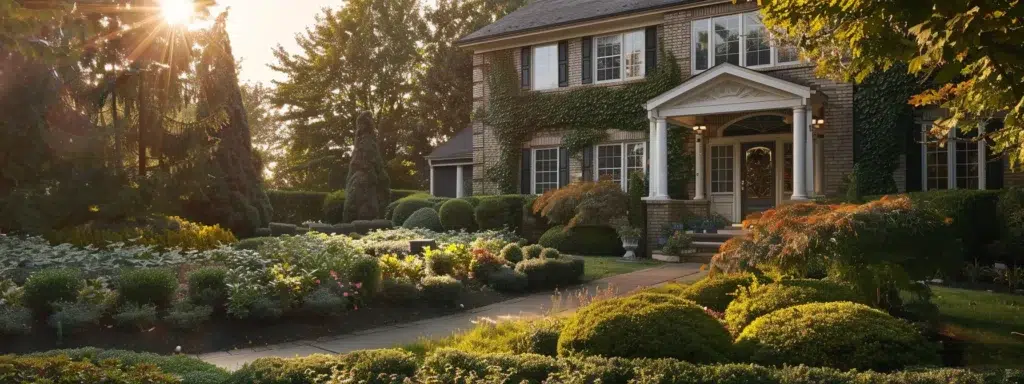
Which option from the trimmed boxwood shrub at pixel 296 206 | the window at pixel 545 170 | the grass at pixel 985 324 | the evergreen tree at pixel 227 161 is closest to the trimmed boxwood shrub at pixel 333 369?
the grass at pixel 985 324

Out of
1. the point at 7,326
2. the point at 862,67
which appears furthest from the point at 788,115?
the point at 7,326

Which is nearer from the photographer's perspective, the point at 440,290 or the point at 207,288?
the point at 207,288

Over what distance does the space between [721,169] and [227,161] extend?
12.1 m

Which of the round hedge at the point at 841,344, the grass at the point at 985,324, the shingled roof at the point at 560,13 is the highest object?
the shingled roof at the point at 560,13

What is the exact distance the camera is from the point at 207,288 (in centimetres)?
856

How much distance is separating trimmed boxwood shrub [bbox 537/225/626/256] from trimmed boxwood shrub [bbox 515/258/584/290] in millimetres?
4834

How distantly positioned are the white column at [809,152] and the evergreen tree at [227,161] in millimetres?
12346

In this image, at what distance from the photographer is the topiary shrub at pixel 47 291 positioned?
313 inches

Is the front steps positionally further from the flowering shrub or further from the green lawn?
the flowering shrub

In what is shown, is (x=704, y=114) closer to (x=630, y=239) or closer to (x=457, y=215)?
(x=630, y=239)

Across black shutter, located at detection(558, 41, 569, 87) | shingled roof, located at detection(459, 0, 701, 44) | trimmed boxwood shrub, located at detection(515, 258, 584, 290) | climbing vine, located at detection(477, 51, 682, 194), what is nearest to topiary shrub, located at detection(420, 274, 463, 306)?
trimmed boxwood shrub, located at detection(515, 258, 584, 290)

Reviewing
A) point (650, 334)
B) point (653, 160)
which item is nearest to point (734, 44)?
point (653, 160)

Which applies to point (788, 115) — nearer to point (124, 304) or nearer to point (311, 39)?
point (124, 304)

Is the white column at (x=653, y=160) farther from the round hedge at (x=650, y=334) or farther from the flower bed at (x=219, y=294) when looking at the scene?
the round hedge at (x=650, y=334)
